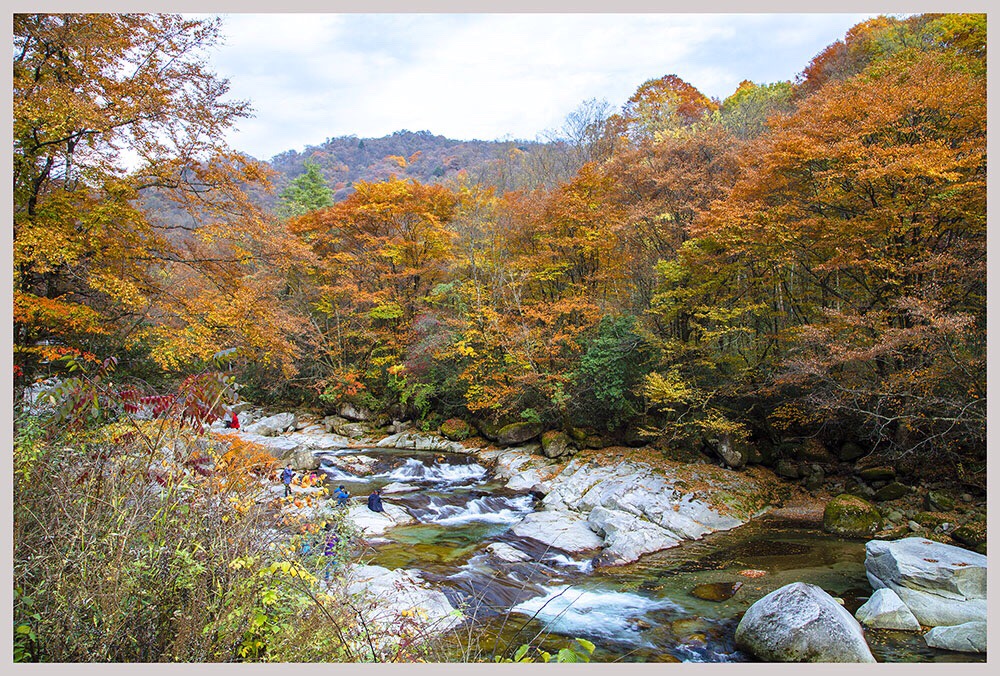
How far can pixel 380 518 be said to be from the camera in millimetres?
10727

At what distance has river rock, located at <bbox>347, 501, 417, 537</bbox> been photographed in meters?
10.1

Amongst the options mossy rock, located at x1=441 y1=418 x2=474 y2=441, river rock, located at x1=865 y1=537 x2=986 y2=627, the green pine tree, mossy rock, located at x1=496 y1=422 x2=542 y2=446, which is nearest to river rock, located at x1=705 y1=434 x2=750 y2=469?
mossy rock, located at x1=496 y1=422 x2=542 y2=446

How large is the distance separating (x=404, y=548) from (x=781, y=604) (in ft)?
18.8

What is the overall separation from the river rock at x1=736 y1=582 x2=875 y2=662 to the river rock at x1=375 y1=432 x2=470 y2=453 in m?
12.6

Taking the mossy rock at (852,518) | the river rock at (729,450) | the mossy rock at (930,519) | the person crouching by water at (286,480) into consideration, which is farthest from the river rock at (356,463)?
the mossy rock at (930,519)

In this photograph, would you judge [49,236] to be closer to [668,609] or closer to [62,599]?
[62,599]

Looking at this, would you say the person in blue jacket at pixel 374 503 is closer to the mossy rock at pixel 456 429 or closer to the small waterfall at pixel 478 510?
the small waterfall at pixel 478 510

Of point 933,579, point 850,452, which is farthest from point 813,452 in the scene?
point 933,579

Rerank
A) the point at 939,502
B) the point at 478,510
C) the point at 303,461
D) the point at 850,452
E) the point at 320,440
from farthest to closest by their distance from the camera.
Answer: the point at 320,440 < the point at 303,461 < the point at 850,452 < the point at 478,510 < the point at 939,502

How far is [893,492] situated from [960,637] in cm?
617

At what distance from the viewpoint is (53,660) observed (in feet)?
9.39

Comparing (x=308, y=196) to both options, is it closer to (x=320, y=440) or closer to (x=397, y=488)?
(x=320, y=440)

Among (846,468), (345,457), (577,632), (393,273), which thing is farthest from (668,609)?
(393,273)

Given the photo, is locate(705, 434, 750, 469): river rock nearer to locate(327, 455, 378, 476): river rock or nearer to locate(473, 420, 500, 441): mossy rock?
locate(473, 420, 500, 441): mossy rock
